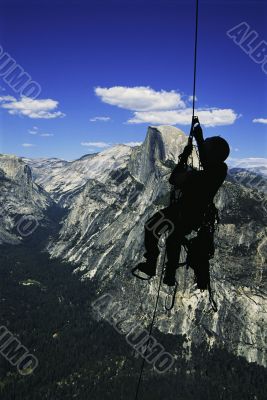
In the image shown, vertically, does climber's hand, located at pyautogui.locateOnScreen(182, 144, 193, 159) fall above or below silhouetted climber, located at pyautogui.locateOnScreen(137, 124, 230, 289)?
above

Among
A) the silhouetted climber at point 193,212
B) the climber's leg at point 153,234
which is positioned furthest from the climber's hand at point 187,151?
the climber's leg at point 153,234

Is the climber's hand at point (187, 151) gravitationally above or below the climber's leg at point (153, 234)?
above

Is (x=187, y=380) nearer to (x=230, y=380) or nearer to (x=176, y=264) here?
(x=230, y=380)

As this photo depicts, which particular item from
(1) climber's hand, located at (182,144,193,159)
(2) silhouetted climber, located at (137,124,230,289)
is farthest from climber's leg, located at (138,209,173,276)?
(1) climber's hand, located at (182,144,193,159)

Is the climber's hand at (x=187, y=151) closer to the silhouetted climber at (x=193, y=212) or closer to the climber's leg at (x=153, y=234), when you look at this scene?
the silhouetted climber at (x=193, y=212)

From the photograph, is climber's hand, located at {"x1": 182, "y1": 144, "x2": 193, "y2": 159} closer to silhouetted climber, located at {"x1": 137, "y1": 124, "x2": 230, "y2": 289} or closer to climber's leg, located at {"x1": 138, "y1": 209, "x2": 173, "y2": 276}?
silhouetted climber, located at {"x1": 137, "y1": 124, "x2": 230, "y2": 289}

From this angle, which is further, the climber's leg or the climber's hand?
the climber's leg

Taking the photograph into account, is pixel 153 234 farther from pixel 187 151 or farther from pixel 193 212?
pixel 187 151

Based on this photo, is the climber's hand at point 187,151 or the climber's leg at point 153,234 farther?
the climber's leg at point 153,234

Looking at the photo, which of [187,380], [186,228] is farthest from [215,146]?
[187,380]
